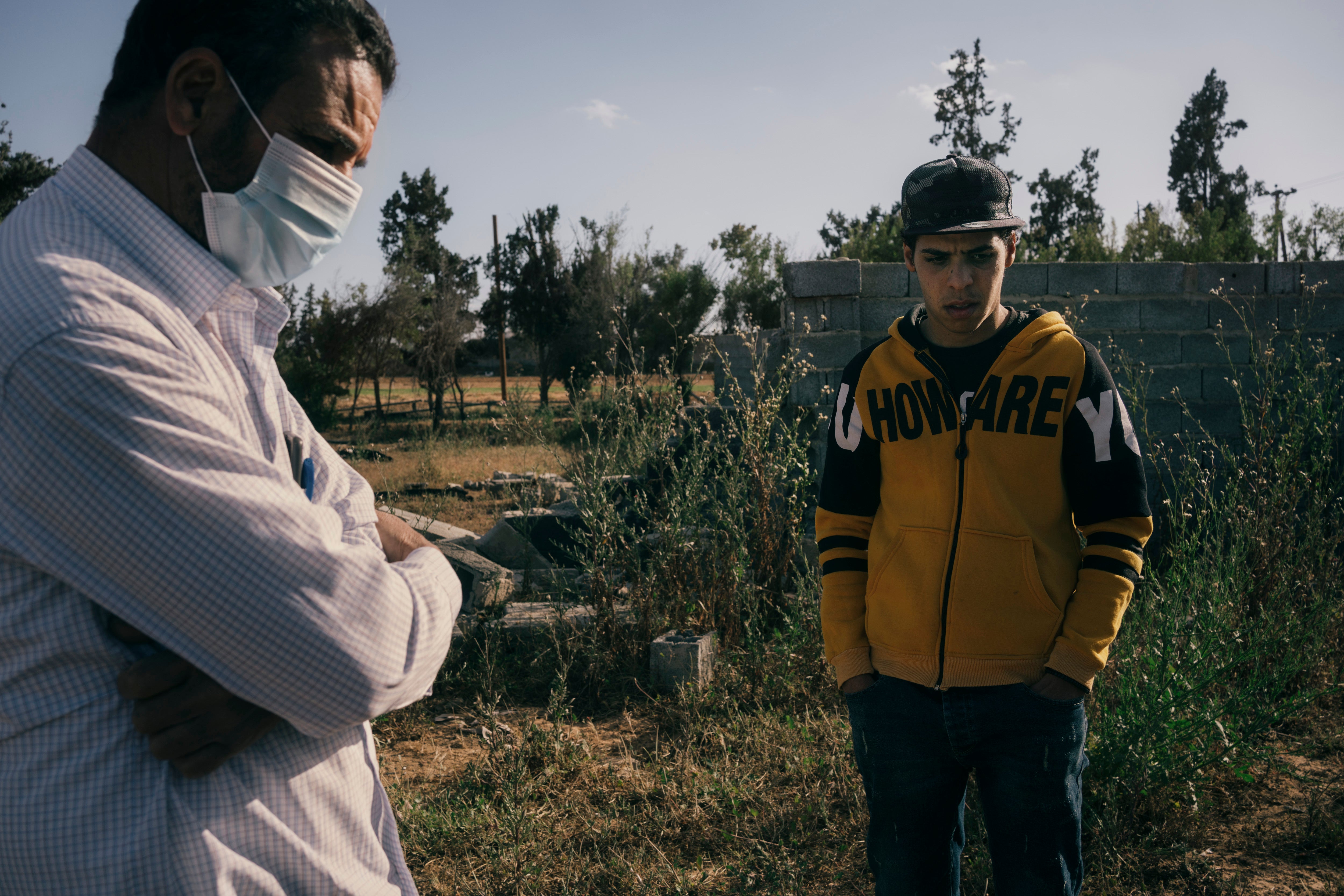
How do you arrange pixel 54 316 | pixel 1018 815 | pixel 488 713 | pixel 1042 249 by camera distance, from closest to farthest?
1. pixel 54 316
2. pixel 1018 815
3. pixel 488 713
4. pixel 1042 249

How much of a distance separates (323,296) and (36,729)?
61.9 feet

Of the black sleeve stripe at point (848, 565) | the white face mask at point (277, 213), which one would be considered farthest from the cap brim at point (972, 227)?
the white face mask at point (277, 213)

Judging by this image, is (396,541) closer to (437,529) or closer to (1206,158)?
(437,529)

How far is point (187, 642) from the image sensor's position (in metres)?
0.83

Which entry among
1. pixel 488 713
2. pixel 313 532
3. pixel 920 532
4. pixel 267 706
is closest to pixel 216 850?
pixel 267 706

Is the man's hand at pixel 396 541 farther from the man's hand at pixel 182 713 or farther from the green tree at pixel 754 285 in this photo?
the green tree at pixel 754 285

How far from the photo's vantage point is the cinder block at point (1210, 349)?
21.0ft

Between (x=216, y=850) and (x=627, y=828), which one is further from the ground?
(x=216, y=850)

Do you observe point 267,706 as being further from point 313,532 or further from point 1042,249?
point 1042,249

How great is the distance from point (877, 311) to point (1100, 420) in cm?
439

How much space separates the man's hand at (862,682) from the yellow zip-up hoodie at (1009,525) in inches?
0.5

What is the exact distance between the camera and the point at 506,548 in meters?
6.34

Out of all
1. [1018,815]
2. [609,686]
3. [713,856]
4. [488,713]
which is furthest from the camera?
[609,686]

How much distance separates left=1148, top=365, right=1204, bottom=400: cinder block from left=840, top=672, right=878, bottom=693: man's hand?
218 inches
